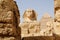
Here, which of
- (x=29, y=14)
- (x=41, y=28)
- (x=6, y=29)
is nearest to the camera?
(x=6, y=29)

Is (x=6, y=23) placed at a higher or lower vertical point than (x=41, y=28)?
higher

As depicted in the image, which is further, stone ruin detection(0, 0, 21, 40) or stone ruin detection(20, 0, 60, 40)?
stone ruin detection(20, 0, 60, 40)

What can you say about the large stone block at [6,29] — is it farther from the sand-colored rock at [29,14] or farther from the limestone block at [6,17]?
the sand-colored rock at [29,14]

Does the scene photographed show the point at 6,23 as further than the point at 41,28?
No

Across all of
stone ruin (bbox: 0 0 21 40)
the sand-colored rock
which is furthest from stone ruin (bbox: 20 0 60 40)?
stone ruin (bbox: 0 0 21 40)

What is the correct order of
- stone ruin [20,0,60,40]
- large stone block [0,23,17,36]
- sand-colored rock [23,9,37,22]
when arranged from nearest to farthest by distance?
1. large stone block [0,23,17,36]
2. stone ruin [20,0,60,40]
3. sand-colored rock [23,9,37,22]

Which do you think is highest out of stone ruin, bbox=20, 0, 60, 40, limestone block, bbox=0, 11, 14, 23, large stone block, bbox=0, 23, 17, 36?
limestone block, bbox=0, 11, 14, 23

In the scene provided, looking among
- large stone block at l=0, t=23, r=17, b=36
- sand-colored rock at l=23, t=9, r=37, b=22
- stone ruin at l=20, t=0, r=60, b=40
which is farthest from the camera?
sand-colored rock at l=23, t=9, r=37, b=22

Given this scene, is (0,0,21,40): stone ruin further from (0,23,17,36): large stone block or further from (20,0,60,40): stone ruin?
(20,0,60,40): stone ruin

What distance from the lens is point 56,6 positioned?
5887 mm

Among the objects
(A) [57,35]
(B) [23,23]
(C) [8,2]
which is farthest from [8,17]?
(B) [23,23]

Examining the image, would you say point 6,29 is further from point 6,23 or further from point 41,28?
point 41,28

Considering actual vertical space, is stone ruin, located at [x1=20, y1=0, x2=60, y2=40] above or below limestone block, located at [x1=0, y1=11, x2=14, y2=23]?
below

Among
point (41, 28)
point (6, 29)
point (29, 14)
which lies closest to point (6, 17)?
point (6, 29)
